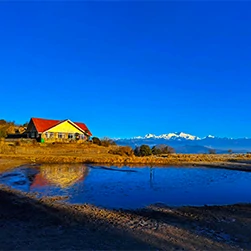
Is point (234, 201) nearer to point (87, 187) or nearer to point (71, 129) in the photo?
point (87, 187)

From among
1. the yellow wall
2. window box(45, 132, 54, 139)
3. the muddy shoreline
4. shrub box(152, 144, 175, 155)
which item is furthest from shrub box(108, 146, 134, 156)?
the muddy shoreline

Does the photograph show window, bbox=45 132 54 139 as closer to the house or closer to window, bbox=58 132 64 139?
the house

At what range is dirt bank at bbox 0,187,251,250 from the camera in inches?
238

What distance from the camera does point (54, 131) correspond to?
50.6m

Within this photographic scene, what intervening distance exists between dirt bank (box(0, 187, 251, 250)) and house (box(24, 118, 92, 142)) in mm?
39589

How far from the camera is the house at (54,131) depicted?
49.0 meters

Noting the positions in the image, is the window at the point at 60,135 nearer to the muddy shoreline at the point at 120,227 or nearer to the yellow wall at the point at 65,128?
the yellow wall at the point at 65,128

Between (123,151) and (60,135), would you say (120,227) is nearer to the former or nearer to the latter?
(123,151)

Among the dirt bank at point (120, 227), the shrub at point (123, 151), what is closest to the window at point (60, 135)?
the shrub at point (123, 151)

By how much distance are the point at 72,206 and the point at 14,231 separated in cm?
322

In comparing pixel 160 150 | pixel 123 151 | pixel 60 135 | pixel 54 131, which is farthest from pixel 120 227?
pixel 60 135

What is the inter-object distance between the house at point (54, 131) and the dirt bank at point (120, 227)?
39.6 meters

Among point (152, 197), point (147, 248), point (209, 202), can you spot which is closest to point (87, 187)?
point (152, 197)

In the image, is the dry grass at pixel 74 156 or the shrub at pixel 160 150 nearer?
the dry grass at pixel 74 156
